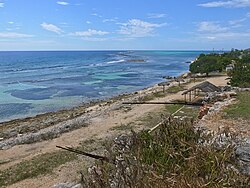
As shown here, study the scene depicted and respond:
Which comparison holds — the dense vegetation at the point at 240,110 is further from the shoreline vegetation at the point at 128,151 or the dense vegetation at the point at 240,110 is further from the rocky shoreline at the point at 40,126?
the rocky shoreline at the point at 40,126

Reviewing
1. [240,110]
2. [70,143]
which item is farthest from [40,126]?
[240,110]

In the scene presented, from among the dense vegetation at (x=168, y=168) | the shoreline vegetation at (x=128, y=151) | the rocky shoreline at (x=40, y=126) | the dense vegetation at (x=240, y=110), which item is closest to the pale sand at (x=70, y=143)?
the shoreline vegetation at (x=128, y=151)

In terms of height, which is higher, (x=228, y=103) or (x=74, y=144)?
(x=228, y=103)

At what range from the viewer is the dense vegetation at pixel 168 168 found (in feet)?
15.2

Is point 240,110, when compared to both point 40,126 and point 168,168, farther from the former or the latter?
point 40,126

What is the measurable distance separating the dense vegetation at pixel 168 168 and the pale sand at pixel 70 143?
21.3ft

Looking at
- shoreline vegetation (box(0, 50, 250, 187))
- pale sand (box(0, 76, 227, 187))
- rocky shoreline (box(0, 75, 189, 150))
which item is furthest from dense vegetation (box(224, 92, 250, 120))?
rocky shoreline (box(0, 75, 189, 150))

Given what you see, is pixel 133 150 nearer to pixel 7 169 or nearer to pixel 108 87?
pixel 7 169

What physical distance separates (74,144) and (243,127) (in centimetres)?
848

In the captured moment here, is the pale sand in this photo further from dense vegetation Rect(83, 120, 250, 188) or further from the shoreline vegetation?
dense vegetation Rect(83, 120, 250, 188)

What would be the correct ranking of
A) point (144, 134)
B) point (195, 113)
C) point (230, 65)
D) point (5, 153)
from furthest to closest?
point (230, 65) → point (195, 113) → point (5, 153) → point (144, 134)

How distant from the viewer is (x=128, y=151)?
641 centimetres

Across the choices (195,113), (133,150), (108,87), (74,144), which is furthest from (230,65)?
(133,150)

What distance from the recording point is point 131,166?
5539 mm
